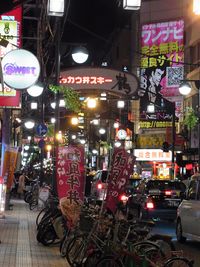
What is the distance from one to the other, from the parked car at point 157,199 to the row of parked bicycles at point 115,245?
9.01 metres

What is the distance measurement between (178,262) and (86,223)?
2528 millimetres

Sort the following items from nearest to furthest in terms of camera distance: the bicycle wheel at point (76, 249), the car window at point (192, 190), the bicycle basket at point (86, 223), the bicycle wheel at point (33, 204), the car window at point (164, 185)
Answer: the bicycle wheel at point (76, 249) → the bicycle basket at point (86, 223) → the car window at point (192, 190) → the car window at point (164, 185) → the bicycle wheel at point (33, 204)

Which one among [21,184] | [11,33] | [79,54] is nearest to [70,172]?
[79,54]

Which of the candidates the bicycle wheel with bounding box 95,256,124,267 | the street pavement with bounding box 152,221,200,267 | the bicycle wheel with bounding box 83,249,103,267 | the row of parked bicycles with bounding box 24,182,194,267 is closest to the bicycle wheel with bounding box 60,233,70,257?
the row of parked bicycles with bounding box 24,182,194,267

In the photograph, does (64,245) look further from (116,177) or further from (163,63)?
(163,63)

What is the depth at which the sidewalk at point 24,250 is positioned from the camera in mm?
11293

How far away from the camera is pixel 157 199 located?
68.5 feet

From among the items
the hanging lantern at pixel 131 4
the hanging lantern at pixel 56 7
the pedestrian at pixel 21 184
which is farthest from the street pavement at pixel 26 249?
the pedestrian at pixel 21 184

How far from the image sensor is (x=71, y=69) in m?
20.4

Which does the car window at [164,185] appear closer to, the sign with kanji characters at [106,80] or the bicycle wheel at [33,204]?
the sign with kanji characters at [106,80]

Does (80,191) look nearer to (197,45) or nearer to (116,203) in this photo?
(116,203)

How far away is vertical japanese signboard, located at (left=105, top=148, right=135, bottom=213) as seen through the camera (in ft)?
36.0

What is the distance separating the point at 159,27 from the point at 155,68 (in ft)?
12.7

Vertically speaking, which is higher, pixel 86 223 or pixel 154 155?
pixel 154 155
